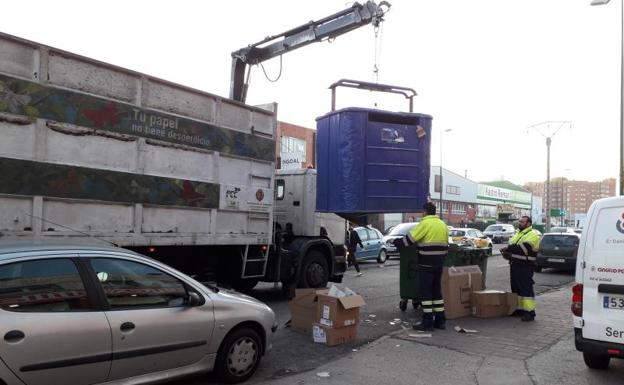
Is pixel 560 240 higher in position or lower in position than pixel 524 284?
higher

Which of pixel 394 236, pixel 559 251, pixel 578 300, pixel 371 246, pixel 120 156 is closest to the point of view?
pixel 578 300

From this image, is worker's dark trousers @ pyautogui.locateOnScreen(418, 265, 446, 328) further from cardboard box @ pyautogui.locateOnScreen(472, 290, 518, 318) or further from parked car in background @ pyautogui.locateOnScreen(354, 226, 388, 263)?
parked car in background @ pyautogui.locateOnScreen(354, 226, 388, 263)

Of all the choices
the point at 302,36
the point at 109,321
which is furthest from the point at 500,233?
the point at 109,321

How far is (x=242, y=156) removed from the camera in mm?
8430

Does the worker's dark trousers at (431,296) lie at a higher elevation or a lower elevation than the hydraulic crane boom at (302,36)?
lower

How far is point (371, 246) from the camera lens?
19.3m

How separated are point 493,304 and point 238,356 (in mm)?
4853

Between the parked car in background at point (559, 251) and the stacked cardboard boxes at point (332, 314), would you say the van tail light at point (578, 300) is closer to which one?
the stacked cardboard boxes at point (332, 314)

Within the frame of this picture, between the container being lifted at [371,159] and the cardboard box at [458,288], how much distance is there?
1175mm

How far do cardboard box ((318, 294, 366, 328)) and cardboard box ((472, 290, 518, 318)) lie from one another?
8.77 ft

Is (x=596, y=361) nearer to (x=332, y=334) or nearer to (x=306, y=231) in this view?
(x=332, y=334)

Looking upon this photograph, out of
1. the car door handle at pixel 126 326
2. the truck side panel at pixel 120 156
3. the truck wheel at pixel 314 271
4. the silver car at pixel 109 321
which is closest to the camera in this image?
the silver car at pixel 109 321

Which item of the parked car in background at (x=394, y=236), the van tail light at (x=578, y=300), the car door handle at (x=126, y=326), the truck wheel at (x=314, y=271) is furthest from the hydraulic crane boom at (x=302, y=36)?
the parked car in background at (x=394, y=236)

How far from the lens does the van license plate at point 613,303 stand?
4.93 metres
